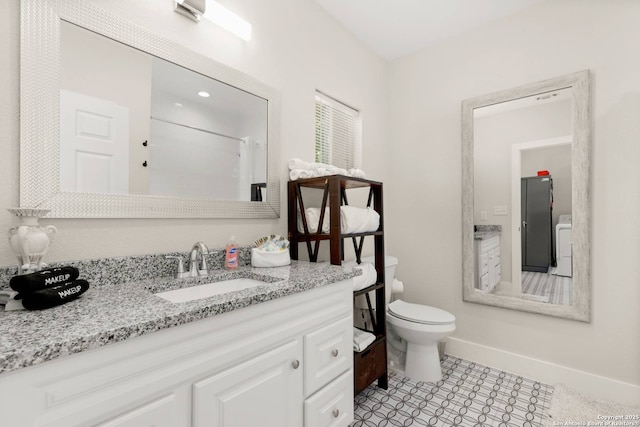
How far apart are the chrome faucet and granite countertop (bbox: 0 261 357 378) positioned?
0.29ft

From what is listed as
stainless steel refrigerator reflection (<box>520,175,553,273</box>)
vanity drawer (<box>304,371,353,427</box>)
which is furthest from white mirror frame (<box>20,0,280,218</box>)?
stainless steel refrigerator reflection (<box>520,175,553,273</box>)

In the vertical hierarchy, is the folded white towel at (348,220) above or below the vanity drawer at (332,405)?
above

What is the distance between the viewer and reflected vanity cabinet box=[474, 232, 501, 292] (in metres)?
2.35

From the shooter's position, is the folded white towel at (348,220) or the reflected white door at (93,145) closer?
the reflected white door at (93,145)

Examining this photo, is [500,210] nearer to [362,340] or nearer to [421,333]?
[421,333]

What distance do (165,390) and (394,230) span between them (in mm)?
2355

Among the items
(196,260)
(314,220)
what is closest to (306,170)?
(314,220)

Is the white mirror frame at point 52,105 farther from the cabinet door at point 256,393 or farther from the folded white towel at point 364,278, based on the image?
the folded white towel at point 364,278

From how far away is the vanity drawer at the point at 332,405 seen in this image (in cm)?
126

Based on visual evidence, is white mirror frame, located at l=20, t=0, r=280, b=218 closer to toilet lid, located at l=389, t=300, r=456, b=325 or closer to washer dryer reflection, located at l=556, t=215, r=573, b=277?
toilet lid, located at l=389, t=300, r=456, b=325

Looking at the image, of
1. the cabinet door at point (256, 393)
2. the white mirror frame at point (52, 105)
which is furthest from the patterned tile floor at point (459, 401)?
the white mirror frame at point (52, 105)

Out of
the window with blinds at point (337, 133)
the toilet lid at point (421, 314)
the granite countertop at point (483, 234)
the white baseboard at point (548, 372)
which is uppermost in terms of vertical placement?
the window with blinds at point (337, 133)

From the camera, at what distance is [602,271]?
1.93 metres

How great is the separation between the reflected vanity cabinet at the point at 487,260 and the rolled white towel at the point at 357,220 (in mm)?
967
